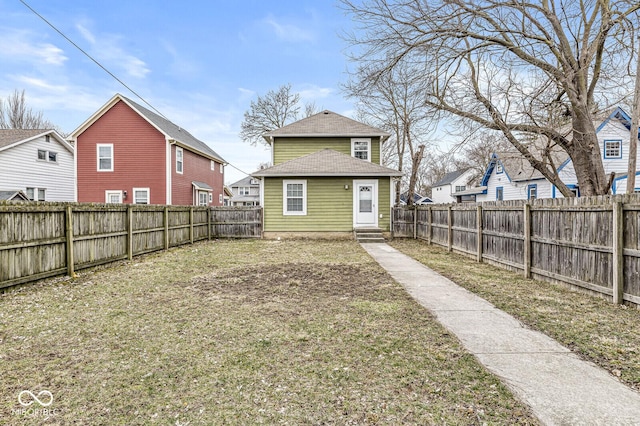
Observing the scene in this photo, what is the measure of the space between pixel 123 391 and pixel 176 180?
1851cm

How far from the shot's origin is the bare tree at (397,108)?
33.8 ft

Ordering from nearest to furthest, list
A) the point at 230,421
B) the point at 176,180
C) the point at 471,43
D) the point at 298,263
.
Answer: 1. the point at 230,421
2. the point at 298,263
3. the point at 471,43
4. the point at 176,180

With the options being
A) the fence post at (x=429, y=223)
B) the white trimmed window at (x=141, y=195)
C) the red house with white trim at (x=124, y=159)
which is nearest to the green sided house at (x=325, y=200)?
the fence post at (x=429, y=223)

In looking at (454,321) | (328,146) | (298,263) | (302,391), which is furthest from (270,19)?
(302,391)

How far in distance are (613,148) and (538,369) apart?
22345 millimetres

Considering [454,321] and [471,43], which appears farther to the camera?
[471,43]

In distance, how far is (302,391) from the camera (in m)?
2.65

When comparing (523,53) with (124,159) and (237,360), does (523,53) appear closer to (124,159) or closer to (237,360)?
(237,360)

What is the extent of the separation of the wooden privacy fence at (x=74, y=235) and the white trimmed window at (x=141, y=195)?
23.3 feet

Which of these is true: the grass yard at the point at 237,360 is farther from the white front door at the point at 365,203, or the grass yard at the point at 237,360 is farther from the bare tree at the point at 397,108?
the white front door at the point at 365,203

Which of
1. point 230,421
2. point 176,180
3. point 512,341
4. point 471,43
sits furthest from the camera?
point 176,180

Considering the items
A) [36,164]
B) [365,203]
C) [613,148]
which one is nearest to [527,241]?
[365,203]

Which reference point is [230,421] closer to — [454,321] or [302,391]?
[302,391]

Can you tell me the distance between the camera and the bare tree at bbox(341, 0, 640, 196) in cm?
912
